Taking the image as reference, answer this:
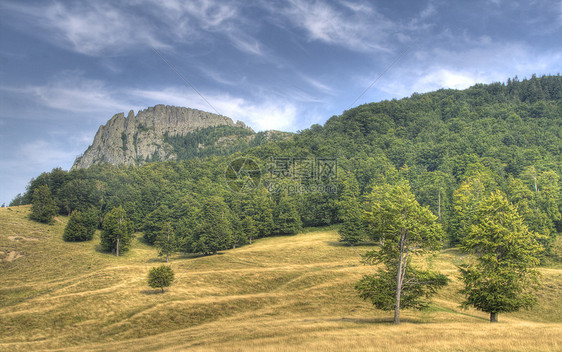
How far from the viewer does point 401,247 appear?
2836 centimetres

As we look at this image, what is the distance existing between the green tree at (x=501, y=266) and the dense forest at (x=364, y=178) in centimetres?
3333

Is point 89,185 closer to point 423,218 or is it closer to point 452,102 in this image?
point 423,218

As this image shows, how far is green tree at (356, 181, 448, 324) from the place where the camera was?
2744cm

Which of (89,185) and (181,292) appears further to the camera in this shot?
(89,185)

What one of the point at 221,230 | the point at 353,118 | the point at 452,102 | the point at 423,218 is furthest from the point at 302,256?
the point at 452,102

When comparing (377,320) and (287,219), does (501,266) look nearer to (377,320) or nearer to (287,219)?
(377,320)

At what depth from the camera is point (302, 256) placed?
6550 cm

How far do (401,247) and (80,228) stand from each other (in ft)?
314

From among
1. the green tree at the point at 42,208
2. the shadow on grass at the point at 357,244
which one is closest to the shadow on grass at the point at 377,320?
the shadow on grass at the point at 357,244

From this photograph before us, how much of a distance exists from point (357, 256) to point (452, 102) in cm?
16536

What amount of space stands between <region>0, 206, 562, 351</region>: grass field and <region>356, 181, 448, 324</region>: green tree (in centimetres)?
236

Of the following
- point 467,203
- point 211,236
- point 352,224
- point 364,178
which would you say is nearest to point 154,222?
point 211,236

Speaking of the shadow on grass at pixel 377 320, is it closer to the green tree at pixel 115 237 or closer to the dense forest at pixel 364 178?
the dense forest at pixel 364 178

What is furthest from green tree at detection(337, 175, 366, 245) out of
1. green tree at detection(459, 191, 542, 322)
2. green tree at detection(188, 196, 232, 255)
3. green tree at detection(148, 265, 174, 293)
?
green tree at detection(148, 265, 174, 293)
